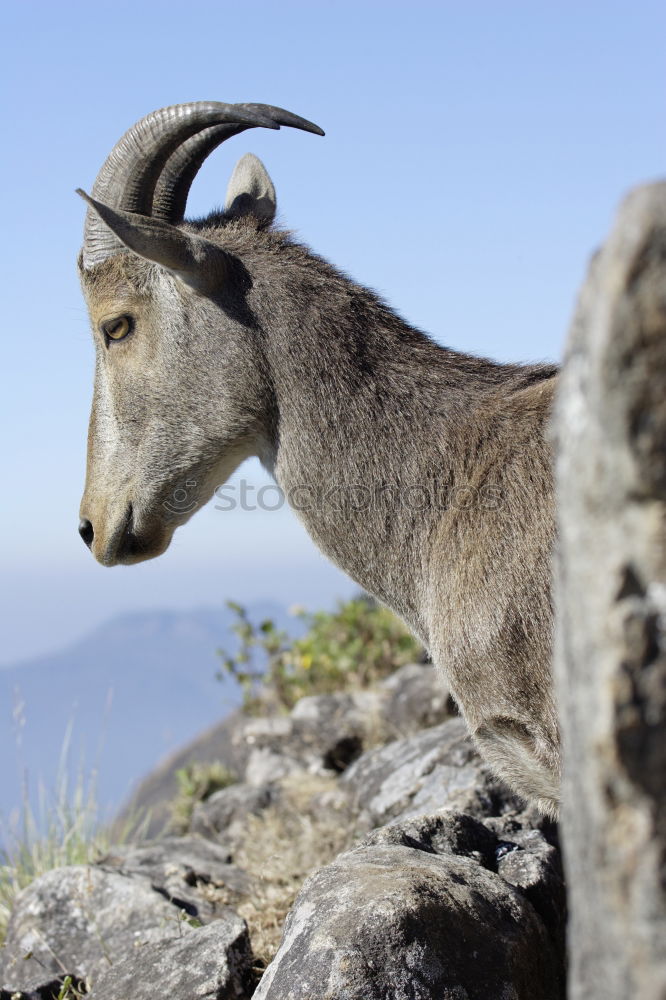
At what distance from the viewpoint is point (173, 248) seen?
470cm

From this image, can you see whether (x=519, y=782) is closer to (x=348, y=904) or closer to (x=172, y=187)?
(x=348, y=904)

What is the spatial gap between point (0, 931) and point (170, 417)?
407 cm

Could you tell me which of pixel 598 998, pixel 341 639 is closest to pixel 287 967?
pixel 598 998

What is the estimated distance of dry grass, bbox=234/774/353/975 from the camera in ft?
18.5

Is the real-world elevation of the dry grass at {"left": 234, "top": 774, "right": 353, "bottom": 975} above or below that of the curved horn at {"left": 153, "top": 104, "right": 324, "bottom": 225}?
below

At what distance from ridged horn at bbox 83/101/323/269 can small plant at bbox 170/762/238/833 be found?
20.4 feet

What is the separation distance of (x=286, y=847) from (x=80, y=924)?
1624 millimetres

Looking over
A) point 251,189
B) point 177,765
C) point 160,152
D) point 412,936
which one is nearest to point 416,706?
point 251,189

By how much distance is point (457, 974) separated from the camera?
3678mm

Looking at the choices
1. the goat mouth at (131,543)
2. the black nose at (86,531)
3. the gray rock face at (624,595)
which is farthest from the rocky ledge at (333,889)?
the gray rock face at (624,595)

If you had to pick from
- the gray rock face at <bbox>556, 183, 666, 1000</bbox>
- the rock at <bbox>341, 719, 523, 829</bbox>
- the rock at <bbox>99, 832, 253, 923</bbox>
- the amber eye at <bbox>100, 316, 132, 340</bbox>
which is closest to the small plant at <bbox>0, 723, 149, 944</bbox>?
the rock at <bbox>99, 832, 253, 923</bbox>

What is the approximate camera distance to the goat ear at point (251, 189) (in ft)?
18.7

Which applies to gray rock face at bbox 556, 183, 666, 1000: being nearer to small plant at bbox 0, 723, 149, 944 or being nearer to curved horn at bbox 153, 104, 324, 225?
curved horn at bbox 153, 104, 324, 225

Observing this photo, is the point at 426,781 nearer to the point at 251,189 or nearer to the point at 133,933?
the point at 133,933
